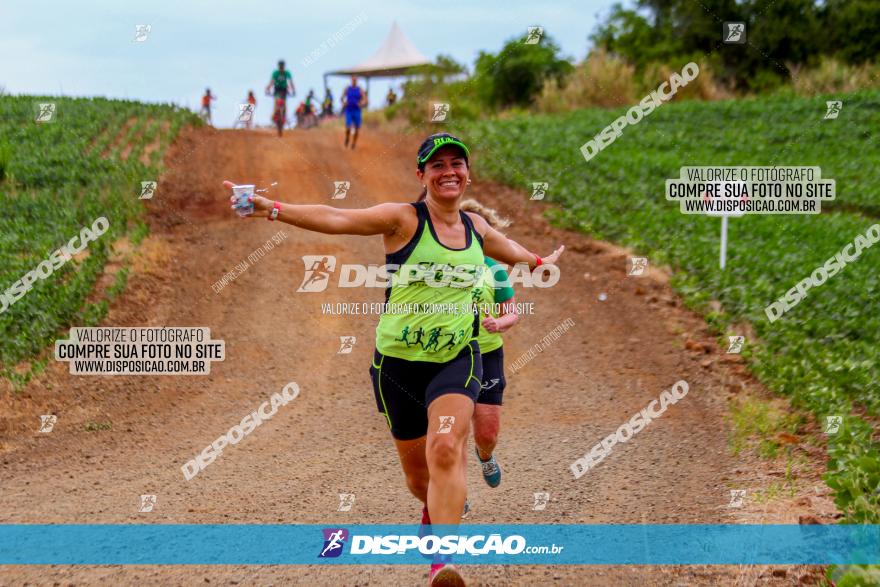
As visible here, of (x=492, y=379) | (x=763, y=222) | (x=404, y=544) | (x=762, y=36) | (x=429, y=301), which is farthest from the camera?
(x=762, y=36)

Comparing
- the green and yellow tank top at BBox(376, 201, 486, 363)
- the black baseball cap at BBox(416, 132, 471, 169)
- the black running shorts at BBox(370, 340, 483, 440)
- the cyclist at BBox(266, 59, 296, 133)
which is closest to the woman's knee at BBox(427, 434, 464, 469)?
the black running shorts at BBox(370, 340, 483, 440)

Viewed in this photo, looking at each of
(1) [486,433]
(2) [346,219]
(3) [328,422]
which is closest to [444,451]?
(2) [346,219]

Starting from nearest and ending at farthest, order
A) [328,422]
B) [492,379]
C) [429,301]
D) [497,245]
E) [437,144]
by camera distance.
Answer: [429,301], [437,144], [497,245], [492,379], [328,422]

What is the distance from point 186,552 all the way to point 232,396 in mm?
4255

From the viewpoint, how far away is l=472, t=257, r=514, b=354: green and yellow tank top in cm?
485

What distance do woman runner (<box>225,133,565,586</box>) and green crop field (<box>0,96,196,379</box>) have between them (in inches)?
249

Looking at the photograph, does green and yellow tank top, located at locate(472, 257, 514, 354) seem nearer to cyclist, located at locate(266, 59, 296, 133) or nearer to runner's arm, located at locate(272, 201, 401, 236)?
runner's arm, located at locate(272, 201, 401, 236)

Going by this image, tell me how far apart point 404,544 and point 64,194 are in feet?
39.0

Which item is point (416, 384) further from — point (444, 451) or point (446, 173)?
point (446, 173)

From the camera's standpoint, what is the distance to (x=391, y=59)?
40.7 meters

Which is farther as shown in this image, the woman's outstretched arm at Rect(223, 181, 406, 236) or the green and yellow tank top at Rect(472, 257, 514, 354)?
the green and yellow tank top at Rect(472, 257, 514, 354)

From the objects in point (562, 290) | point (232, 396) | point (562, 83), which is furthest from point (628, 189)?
point (562, 83)

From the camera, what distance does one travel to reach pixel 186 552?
18.0 ft

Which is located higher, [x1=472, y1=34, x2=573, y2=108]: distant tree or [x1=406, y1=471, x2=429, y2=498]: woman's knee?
[x1=472, y1=34, x2=573, y2=108]: distant tree
